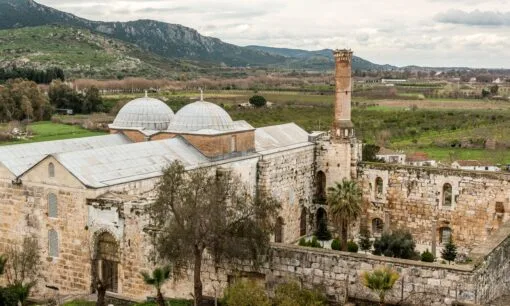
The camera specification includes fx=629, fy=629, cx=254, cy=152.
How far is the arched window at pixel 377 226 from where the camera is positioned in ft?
110

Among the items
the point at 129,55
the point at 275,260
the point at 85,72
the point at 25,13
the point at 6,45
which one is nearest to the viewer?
the point at 275,260

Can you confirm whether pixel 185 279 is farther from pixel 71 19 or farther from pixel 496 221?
pixel 71 19

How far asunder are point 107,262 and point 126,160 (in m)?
4.58

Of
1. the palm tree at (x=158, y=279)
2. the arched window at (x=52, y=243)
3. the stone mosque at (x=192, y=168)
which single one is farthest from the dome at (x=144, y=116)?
the palm tree at (x=158, y=279)

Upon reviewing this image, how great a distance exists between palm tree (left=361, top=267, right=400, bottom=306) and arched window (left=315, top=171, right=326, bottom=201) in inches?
700

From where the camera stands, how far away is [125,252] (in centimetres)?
2059

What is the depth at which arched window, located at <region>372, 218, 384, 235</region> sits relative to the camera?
33.6m

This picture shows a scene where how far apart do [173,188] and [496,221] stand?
1831 cm

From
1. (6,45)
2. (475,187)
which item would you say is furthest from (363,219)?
(6,45)

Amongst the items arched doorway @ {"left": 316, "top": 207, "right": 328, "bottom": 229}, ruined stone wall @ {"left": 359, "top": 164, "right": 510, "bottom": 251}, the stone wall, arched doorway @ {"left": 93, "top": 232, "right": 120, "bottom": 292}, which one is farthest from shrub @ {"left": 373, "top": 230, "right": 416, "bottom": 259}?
arched doorway @ {"left": 93, "top": 232, "right": 120, "bottom": 292}

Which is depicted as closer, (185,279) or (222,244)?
(222,244)

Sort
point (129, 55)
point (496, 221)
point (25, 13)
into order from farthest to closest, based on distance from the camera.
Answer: point (25, 13) < point (129, 55) < point (496, 221)

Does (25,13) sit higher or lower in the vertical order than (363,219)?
higher

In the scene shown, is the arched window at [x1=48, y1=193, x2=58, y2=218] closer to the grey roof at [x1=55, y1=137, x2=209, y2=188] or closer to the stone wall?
the grey roof at [x1=55, y1=137, x2=209, y2=188]
